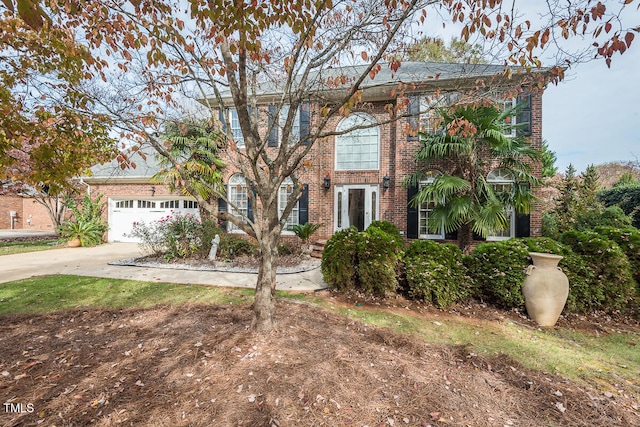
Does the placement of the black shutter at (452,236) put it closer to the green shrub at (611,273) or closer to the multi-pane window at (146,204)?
the green shrub at (611,273)

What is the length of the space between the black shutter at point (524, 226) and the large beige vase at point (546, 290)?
15.8 ft

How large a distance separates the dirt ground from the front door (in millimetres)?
6605

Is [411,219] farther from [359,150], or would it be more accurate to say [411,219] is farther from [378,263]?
[378,263]

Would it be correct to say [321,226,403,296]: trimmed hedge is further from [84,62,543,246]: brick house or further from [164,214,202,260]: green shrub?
[164,214,202,260]: green shrub

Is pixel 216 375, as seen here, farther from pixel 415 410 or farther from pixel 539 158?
pixel 539 158

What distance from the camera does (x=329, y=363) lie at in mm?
2725

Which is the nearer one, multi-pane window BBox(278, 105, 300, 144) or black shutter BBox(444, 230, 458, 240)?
multi-pane window BBox(278, 105, 300, 144)

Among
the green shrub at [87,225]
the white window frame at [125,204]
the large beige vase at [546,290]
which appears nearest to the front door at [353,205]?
the large beige vase at [546,290]

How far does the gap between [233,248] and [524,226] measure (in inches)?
351

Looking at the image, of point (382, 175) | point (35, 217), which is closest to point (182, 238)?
point (382, 175)

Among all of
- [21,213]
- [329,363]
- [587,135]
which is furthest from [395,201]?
[21,213]

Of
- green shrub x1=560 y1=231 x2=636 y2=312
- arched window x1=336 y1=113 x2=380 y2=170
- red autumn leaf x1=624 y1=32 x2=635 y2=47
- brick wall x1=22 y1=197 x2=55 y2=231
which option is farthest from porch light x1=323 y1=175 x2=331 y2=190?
brick wall x1=22 y1=197 x2=55 y2=231

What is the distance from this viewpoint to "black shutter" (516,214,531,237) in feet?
27.4

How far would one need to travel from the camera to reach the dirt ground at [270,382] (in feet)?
6.83
